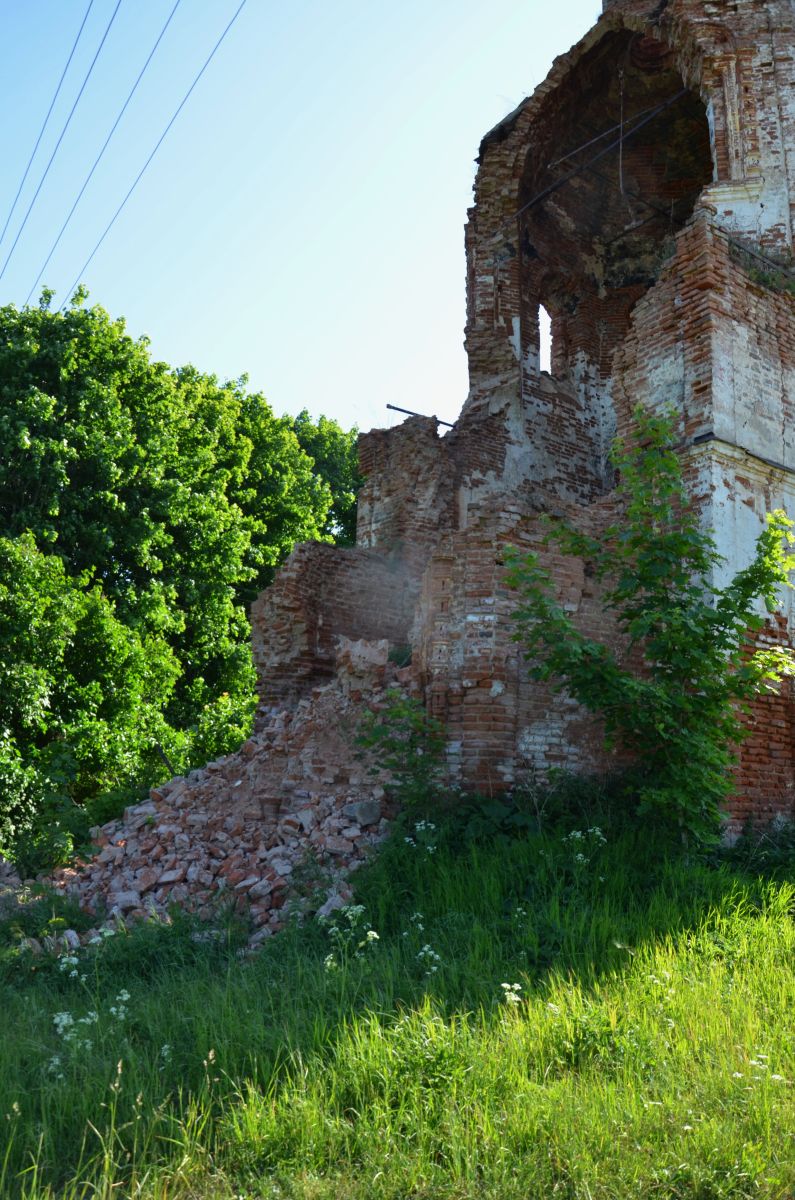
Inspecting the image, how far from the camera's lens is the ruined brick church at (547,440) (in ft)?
26.5

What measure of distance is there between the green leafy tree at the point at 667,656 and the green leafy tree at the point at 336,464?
17363 millimetres

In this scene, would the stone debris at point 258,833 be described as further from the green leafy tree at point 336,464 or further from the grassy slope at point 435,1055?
the green leafy tree at point 336,464

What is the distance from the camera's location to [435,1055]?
421 centimetres

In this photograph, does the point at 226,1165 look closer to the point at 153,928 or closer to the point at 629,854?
the point at 153,928

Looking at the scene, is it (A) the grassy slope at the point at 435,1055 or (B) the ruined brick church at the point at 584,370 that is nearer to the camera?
(A) the grassy slope at the point at 435,1055

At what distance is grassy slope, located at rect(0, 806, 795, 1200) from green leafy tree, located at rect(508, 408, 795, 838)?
882 millimetres

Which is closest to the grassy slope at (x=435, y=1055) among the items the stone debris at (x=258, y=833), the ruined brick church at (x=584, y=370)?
the stone debris at (x=258, y=833)

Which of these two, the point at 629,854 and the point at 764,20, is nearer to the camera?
the point at 629,854

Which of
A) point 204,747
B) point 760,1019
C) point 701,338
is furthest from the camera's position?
point 204,747

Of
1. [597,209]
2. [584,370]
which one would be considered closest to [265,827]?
[584,370]

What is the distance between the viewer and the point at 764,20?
461 inches

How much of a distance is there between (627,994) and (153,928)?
3.20m

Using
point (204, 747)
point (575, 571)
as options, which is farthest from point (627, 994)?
point (204, 747)

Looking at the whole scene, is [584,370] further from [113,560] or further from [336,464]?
[336,464]
